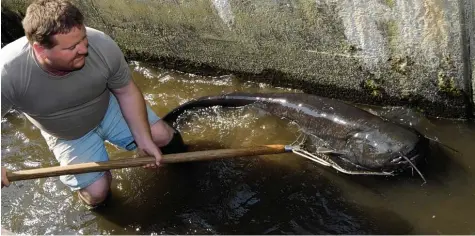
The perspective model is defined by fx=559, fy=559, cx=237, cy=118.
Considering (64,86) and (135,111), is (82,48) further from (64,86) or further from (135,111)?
(135,111)

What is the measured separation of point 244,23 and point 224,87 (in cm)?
89

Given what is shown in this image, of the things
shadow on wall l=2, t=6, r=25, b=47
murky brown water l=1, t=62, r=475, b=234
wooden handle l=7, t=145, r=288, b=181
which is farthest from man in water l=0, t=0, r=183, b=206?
shadow on wall l=2, t=6, r=25, b=47

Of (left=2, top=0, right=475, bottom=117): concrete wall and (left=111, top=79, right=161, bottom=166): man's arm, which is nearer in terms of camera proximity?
(left=111, top=79, right=161, bottom=166): man's arm

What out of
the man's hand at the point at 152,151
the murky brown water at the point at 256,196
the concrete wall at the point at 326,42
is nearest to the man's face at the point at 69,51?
the man's hand at the point at 152,151

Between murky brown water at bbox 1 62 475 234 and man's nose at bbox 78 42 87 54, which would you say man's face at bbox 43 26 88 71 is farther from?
murky brown water at bbox 1 62 475 234

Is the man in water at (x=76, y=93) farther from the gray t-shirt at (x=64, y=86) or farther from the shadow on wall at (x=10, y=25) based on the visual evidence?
the shadow on wall at (x=10, y=25)

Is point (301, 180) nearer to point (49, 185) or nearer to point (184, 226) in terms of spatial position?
point (184, 226)

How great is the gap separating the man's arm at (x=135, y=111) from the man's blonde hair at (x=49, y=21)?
0.88 metres

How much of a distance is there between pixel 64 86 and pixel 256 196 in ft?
5.92

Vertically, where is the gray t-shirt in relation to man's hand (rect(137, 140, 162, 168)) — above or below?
above

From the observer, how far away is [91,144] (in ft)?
15.4

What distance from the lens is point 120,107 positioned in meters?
4.58

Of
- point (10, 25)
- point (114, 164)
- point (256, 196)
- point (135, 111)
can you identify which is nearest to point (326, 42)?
point (256, 196)

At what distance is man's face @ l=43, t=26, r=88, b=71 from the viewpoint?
3.65 meters
